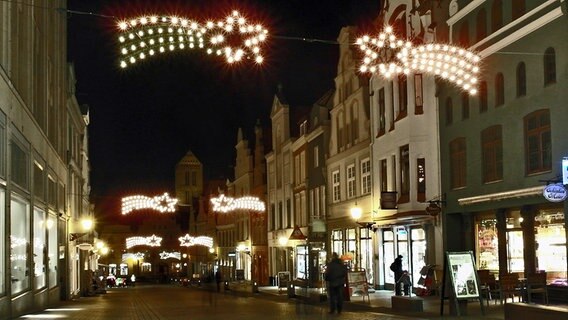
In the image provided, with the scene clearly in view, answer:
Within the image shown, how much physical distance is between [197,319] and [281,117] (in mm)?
36761

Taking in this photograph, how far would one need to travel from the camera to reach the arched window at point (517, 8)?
84.7ft

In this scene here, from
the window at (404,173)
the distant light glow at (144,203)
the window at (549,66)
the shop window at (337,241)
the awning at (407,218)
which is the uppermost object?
the window at (549,66)

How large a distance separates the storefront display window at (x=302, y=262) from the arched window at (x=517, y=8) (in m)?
26.2

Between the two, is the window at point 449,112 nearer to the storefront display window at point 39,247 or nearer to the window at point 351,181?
the window at point 351,181

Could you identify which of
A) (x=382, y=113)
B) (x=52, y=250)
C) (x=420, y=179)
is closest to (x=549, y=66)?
(x=420, y=179)

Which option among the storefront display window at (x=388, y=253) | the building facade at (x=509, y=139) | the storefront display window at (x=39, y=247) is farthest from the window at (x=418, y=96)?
the storefront display window at (x=39, y=247)

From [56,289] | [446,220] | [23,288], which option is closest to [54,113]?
[56,289]

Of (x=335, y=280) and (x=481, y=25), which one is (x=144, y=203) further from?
(x=335, y=280)

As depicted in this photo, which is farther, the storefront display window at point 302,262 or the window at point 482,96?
the storefront display window at point 302,262

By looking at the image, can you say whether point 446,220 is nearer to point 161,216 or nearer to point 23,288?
point 23,288

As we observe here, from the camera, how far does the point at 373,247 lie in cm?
3825

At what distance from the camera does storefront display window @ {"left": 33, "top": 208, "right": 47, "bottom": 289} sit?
3014cm

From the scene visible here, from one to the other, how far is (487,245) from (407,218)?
471 centimetres

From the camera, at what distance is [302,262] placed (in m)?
51.3
